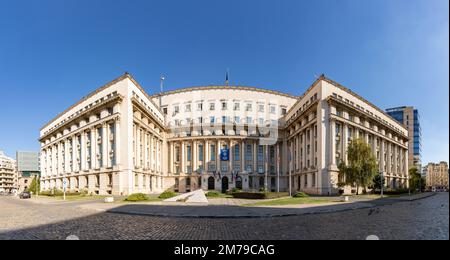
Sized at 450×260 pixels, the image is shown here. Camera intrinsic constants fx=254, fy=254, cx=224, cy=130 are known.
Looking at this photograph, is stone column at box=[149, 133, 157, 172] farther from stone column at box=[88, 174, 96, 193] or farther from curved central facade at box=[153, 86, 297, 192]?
stone column at box=[88, 174, 96, 193]

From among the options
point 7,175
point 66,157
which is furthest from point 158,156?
point 7,175

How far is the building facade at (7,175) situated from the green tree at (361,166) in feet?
550

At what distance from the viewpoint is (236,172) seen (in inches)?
2744

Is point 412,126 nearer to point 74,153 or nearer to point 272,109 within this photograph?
point 272,109

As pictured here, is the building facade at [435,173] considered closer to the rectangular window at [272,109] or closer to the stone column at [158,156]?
the rectangular window at [272,109]

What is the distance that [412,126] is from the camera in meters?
97.9

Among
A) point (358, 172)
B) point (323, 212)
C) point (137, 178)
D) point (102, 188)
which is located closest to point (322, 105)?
point (358, 172)

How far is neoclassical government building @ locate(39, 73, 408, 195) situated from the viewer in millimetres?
49969

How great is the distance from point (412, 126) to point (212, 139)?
3168 inches

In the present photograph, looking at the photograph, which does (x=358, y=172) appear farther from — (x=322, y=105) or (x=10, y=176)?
(x=10, y=176)

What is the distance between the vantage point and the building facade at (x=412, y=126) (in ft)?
303

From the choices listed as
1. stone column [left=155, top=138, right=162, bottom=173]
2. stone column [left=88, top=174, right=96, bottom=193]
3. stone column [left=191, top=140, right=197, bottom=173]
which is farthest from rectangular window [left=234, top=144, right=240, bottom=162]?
stone column [left=88, top=174, right=96, bottom=193]

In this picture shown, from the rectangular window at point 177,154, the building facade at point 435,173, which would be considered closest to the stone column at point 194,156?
the rectangular window at point 177,154

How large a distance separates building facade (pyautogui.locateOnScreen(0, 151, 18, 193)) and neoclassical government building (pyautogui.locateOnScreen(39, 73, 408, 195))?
85.2 metres
